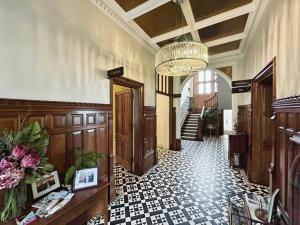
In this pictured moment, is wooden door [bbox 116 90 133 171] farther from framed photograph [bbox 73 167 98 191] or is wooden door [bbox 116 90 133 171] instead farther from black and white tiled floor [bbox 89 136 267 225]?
framed photograph [bbox 73 167 98 191]

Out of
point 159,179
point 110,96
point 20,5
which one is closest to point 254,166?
point 159,179

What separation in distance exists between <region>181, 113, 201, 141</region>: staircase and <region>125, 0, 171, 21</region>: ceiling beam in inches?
290

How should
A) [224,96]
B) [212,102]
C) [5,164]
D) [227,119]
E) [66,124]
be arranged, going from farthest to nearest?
1. [212,102]
2. [224,96]
3. [227,119]
4. [66,124]
5. [5,164]

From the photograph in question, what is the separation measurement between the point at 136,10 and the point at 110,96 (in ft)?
5.20

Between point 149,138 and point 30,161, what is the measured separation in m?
3.47

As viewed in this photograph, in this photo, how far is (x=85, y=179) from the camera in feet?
6.10

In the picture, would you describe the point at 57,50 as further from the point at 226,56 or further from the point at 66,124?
the point at 226,56

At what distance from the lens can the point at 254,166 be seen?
11.5 ft

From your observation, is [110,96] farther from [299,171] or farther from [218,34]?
[218,34]

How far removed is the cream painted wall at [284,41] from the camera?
162 cm

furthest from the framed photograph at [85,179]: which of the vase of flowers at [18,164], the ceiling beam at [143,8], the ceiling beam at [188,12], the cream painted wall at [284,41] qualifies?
the ceiling beam at [188,12]

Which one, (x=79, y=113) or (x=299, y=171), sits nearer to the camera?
(x=299, y=171)

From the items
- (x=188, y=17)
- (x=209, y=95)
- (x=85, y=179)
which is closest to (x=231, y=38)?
(x=188, y=17)

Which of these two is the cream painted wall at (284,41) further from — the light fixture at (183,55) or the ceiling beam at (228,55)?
the ceiling beam at (228,55)
